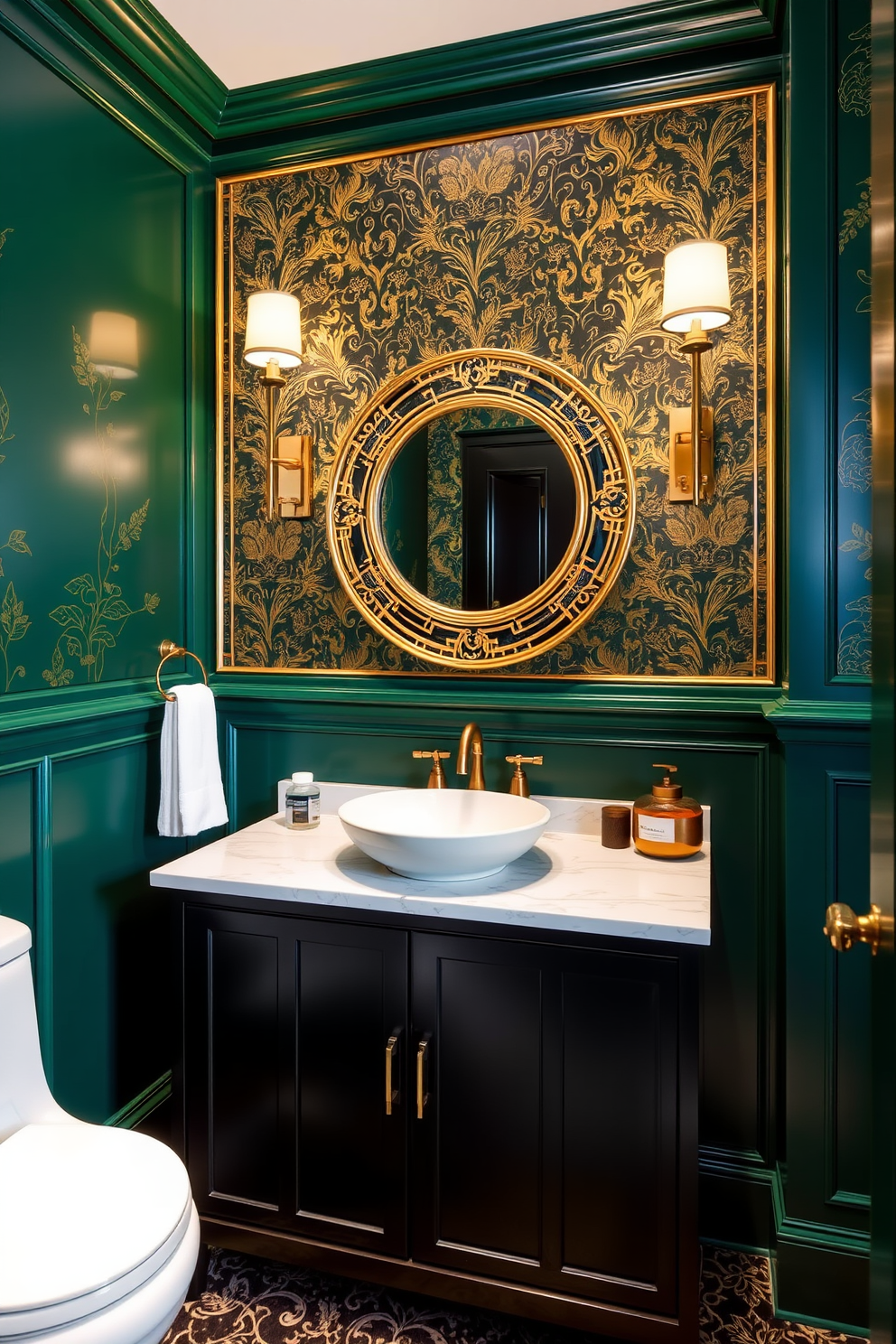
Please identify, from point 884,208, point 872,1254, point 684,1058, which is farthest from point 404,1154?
point 884,208

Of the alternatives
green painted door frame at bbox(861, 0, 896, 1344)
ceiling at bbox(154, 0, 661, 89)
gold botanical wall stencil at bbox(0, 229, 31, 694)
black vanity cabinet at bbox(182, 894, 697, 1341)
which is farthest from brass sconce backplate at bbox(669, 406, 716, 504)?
gold botanical wall stencil at bbox(0, 229, 31, 694)

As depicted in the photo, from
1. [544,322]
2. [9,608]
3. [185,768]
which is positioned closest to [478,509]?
[544,322]

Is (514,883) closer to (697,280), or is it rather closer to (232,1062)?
(232,1062)

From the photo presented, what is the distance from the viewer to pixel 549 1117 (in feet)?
4.86

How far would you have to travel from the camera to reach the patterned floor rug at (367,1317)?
1547 mm

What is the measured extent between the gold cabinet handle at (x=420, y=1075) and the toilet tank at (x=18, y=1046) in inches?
→ 24.1

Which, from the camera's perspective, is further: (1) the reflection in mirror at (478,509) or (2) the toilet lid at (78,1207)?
(1) the reflection in mirror at (478,509)

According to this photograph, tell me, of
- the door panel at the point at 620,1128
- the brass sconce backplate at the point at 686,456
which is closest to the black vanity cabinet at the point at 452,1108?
the door panel at the point at 620,1128

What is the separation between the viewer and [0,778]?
5.21 ft

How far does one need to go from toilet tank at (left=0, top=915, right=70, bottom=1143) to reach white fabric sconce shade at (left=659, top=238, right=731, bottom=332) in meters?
1.72

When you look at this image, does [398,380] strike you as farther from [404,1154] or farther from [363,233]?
[404,1154]

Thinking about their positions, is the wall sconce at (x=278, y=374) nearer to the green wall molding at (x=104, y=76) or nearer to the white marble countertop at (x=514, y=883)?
the green wall molding at (x=104, y=76)

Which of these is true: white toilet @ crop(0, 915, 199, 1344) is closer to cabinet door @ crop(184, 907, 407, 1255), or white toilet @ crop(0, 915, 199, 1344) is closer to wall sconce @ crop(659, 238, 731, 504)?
cabinet door @ crop(184, 907, 407, 1255)

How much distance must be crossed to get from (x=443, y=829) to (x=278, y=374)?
115cm
